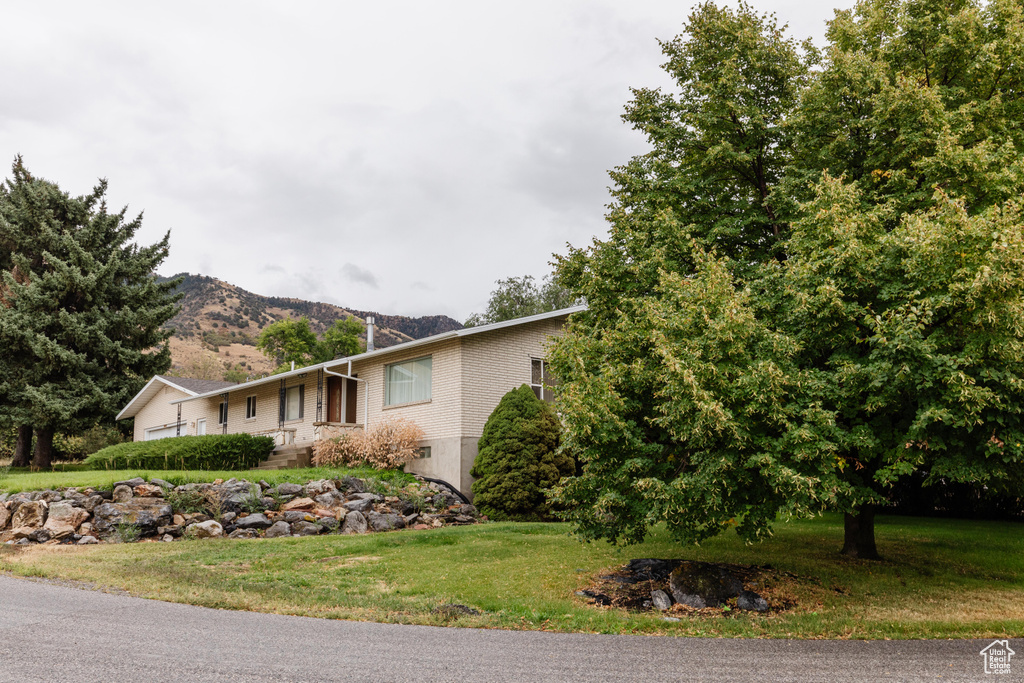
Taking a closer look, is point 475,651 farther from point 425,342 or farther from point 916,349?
point 425,342

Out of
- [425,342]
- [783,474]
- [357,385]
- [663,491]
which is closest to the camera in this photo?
[783,474]

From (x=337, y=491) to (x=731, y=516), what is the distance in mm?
10775

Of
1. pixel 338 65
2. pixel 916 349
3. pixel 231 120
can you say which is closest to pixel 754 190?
pixel 916 349

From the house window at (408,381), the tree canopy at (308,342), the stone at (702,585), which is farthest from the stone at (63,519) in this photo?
the tree canopy at (308,342)

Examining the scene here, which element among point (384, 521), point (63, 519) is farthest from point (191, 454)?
point (384, 521)

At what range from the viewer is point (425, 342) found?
19.3m

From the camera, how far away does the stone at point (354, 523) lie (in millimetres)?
14945

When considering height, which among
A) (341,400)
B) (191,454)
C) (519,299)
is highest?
(519,299)

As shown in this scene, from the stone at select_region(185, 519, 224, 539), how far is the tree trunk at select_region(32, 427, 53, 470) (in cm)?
1878

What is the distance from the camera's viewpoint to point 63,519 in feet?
45.3

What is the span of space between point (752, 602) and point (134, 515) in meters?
12.0

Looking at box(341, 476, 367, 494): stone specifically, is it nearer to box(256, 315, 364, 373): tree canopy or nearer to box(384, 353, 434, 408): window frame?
box(384, 353, 434, 408): window frame

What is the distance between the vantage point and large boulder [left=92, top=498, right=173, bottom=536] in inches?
547

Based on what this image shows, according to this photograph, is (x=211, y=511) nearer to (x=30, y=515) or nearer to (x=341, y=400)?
(x=30, y=515)
